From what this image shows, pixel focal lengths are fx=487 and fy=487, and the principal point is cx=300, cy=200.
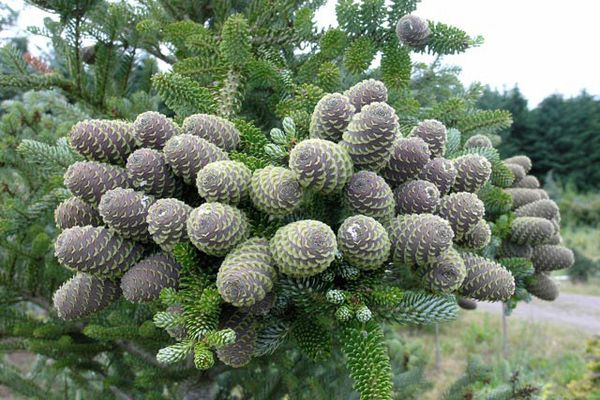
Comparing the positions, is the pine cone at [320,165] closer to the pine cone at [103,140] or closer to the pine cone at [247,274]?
the pine cone at [247,274]

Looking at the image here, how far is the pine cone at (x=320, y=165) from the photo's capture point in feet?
2.61

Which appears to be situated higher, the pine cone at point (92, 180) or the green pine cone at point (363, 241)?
the green pine cone at point (363, 241)

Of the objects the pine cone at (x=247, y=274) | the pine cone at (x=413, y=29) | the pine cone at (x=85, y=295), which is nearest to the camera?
the pine cone at (x=247, y=274)

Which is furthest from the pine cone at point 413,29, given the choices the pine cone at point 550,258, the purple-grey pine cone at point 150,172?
the pine cone at point 550,258

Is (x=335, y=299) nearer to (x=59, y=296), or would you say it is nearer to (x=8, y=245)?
(x=59, y=296)

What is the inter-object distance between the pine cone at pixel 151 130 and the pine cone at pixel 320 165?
0.28 meters

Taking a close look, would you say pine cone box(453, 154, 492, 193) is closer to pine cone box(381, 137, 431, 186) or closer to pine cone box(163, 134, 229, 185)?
pine cone box(381, 137, 431, 186)

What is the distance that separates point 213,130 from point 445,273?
0.52m

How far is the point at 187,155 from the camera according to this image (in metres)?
0.86

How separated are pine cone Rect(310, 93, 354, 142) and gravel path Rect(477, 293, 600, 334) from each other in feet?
34.2

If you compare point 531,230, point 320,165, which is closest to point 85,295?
point 320,165

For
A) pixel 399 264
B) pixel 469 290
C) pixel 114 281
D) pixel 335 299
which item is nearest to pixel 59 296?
pixel 114 281

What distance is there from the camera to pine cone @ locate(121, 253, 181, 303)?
0.85 meters

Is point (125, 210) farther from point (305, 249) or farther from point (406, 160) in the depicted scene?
point (406, 160)
